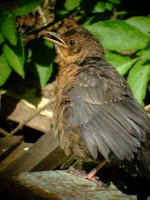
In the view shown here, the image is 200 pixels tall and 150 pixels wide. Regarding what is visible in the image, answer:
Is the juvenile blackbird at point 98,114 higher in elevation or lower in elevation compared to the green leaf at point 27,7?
lower

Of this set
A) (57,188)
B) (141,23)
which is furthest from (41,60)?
(57,188)

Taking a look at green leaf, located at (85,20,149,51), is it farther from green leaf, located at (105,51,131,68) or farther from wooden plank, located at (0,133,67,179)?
wooden plank, located at (0,133,67,179)

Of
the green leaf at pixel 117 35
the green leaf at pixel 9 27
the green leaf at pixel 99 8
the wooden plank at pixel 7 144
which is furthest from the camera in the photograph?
the green leaf at pixel 99 8

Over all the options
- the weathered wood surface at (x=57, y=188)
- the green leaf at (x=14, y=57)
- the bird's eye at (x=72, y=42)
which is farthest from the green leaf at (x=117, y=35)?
the weathered wood surface at (x=57, y=188)

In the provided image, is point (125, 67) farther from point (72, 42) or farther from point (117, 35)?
point (72, 42)

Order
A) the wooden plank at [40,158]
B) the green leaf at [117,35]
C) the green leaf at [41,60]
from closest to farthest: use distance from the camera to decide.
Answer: the wooden plank at [40,158]
the green leaf at [117,35]
the green leaf at [41,60]

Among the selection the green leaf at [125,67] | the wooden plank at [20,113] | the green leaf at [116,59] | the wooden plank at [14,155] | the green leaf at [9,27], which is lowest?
the wooden plank at [20,113]

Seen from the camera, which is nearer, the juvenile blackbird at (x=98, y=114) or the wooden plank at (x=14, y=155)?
the juvenile blackbird at (x=98, y=114)

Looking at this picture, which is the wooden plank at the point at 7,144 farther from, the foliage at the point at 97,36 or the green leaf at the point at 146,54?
the green leaf at the point at 146,54
